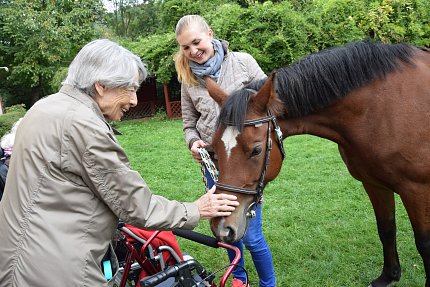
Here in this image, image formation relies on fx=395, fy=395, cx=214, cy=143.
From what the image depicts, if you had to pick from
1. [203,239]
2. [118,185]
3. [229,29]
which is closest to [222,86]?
[203,239]

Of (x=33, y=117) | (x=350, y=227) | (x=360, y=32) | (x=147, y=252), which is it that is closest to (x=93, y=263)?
(x=33, y=117)

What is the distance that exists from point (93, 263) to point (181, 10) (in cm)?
1662

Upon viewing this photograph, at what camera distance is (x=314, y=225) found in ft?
14.4

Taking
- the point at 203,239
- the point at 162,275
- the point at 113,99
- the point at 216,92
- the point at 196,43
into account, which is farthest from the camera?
the point at 196,43

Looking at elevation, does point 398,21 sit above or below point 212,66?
above

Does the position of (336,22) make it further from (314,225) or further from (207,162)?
(207,162)

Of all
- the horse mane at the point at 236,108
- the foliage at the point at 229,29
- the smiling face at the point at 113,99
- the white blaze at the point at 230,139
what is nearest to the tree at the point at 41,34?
the foliage at the point at 229,29

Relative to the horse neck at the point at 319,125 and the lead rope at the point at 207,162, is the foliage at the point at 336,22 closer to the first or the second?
the horse neck at the point at 319,125

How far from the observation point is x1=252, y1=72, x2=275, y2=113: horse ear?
210cm

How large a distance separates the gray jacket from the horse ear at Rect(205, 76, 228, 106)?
19 cm

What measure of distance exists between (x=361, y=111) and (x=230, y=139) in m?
0.93

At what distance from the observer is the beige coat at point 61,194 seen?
4.98 feet

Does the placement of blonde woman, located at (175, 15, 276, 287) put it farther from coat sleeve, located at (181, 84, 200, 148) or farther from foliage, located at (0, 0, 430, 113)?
foliage, located at (0, 0, 430, 113)

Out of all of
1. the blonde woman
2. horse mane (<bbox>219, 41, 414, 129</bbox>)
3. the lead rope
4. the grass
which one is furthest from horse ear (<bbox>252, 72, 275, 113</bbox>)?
the grass
